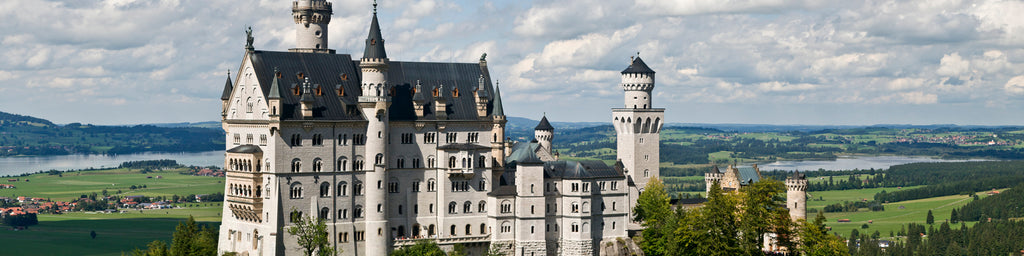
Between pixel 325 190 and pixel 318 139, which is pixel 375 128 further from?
pixel 325 190

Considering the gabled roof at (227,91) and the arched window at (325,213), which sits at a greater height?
the gabled roof at (227,91)

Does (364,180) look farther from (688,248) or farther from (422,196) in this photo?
(688,248)

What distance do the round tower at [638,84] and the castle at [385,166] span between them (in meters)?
15.2

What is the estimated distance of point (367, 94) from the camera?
112m

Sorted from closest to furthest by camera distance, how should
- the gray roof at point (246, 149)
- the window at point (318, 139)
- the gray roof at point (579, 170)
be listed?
the gray roof at point (246, 149), the window at point (318, 139), the gray roof at point (579, 170)

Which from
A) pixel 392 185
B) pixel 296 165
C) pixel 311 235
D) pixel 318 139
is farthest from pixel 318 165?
pixel 392 185

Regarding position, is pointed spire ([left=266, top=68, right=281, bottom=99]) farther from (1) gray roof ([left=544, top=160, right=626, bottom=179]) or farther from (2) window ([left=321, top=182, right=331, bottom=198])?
(1) gray roof ([left=544, top=160, right=626, bottom=179])

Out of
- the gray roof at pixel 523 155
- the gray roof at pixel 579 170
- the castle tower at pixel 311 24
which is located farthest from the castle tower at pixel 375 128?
the gray roof at pixel 579 170

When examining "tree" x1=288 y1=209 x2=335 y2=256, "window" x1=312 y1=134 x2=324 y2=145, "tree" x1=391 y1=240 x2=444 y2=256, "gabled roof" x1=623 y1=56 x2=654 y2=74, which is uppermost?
"gabled roof" x1=623 y1=56 x2=654 y2=74

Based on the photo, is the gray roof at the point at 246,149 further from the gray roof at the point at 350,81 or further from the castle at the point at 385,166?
the gray roof at the point at 350,81

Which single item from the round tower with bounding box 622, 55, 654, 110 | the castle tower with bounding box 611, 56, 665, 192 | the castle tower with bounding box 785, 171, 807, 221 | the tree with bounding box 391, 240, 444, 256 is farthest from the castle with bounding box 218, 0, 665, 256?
the castle tower with bounding box 785, 171, 807, 221

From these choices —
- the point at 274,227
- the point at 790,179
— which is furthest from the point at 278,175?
the point at 790,179

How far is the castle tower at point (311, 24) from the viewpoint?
118562 mm

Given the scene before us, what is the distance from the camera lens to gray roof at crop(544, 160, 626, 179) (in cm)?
11909
